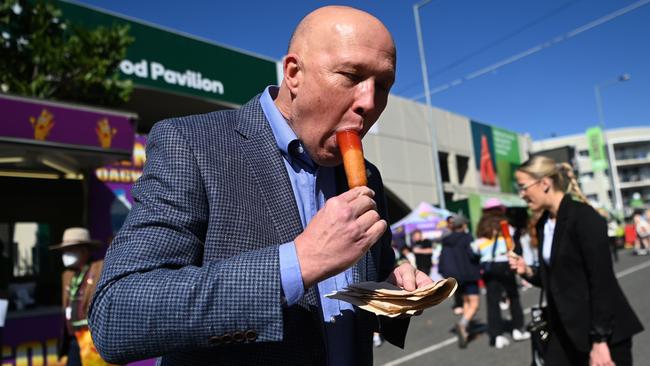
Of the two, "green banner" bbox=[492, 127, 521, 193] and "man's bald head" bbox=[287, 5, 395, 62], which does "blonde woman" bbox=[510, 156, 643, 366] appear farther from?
"green banner" bbox=[492, 127, 521, 193]

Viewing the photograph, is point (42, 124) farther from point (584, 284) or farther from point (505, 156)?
point (505, 156)

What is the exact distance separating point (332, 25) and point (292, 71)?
0.17m

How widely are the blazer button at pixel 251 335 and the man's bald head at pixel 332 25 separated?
0.73m

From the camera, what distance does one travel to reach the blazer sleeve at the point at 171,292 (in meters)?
1.02

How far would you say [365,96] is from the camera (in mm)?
1297

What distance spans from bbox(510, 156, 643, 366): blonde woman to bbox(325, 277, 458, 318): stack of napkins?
91.8 inches

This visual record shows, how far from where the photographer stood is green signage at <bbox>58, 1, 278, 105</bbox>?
11.5 metres

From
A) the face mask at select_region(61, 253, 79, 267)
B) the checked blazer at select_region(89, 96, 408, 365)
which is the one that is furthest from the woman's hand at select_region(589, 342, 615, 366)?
the face mask at select_region(61, 253, 79, 267)

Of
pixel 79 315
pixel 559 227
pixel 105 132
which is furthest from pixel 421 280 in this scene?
pixel 105 132

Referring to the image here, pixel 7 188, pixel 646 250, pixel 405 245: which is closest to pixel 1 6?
pixel 7 188

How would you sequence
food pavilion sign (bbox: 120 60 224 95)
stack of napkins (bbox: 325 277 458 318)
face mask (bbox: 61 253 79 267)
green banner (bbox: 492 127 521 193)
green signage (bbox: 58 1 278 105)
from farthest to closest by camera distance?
1. green banner (bbox: 492 127 521 193)
2. food pavilion sign (bbox: 120 60 224 95)
3. green signage (bbox: 58 1 278 105)
4. face mask (bbox: 61 253 79 267)
5. stack of napkins (bbox: 325 277 458 318)

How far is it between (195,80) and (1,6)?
6505 mm

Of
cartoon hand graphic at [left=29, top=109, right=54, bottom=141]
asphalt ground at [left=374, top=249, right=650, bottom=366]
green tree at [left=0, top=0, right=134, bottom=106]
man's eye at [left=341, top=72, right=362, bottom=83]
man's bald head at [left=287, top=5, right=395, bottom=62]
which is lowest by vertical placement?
asphalt ground at [left=374, top=249, right=650, bottom=366]

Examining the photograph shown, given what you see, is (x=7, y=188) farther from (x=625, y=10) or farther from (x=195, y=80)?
(x=625, y=10)
